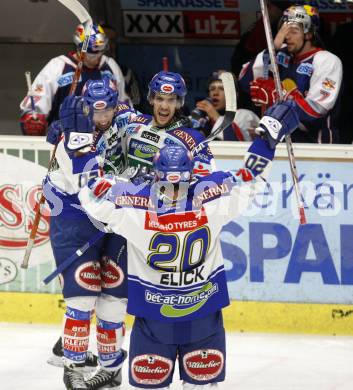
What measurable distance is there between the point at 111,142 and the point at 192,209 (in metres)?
1.26

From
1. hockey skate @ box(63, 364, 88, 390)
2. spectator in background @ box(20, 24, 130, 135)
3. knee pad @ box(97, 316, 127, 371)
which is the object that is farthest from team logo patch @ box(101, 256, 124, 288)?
spectator in background @ box(20, 24, 130, 135)

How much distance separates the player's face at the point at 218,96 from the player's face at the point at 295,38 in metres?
0.45

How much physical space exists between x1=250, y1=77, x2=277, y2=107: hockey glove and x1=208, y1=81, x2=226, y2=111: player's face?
10.3 inches

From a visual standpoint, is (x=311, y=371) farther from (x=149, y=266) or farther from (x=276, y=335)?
(x=149, y=266)

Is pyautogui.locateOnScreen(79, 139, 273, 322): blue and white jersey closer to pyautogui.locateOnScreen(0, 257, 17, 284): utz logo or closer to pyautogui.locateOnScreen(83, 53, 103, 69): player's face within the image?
pyautogui.locateOnScreen(0, 257, 17, 284): utz logo

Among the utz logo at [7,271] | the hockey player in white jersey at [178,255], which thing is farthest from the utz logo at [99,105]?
the utz logo at [7,271]

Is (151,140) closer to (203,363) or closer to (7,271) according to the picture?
(203,363)

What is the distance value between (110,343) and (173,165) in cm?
145

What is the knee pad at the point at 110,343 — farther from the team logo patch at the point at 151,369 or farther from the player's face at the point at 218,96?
the player's face at the point at 218,96

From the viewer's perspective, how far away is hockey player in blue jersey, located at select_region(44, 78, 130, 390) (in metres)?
5.60

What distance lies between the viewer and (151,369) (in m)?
4.59

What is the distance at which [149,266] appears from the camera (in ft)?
15.2

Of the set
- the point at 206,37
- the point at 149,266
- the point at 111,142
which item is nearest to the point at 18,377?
the point at 111,142

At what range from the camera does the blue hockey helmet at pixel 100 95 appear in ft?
18.3
